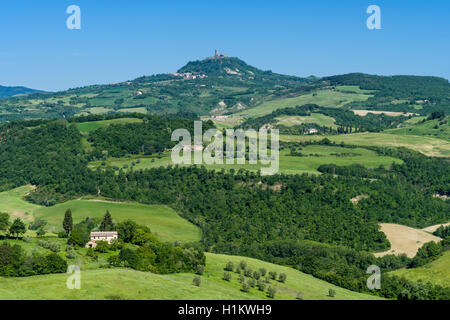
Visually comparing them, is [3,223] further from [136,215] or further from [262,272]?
[136,215]

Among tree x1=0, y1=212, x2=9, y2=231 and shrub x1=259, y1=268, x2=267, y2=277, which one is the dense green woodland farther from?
A: tree x1=0, y1=212, x2=9, y2=231

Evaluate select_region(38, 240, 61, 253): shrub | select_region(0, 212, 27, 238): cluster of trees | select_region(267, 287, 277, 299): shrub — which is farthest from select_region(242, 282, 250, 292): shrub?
select_region(0, 212, 27, 238): cluster of trees

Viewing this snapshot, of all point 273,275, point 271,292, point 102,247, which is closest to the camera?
point 271,292

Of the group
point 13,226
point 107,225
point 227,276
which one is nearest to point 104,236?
point 107,225

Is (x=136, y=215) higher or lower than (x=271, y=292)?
higher

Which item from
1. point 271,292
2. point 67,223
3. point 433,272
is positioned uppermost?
point 67,223
